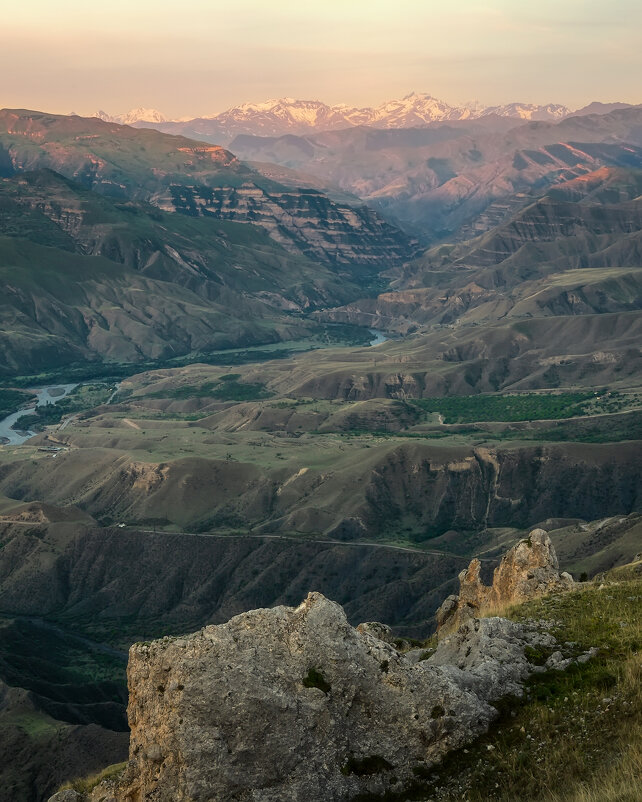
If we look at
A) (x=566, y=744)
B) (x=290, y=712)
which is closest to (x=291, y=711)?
(x=290, y=712)

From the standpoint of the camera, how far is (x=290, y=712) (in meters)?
30.5

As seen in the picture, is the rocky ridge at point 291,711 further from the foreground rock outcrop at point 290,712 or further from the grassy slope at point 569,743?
the grassy slope at point 569,743

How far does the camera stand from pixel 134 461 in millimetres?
184250

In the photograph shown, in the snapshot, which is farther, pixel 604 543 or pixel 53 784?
pixel 604 543

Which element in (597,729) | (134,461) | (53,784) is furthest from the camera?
(134,461)

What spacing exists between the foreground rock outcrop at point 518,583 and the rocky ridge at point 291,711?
17.9 m

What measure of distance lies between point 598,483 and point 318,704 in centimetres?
14442

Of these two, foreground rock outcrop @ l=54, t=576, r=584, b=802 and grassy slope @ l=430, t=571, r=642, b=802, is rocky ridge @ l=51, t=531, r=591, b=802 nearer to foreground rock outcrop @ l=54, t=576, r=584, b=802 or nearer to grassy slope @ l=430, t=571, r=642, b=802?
foreground rock outcrop @ l=54, t=576, r=584, b=802

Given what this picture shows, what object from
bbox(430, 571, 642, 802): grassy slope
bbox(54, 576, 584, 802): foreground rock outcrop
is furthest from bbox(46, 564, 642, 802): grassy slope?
bbox(54, 576, 584, 802): foreground rock outcrop

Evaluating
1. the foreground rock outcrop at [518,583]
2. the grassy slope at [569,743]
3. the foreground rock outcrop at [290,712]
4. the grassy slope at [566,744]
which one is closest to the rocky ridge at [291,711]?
the foreground rock outcrop at [290,712]

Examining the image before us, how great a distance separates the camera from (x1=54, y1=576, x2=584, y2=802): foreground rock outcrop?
30.1 m

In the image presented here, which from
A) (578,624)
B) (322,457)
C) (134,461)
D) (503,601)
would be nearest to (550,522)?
(322,457)

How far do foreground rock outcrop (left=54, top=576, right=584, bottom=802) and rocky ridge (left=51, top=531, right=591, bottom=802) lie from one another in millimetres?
28

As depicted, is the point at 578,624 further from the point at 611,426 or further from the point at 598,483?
the point at 611,426
